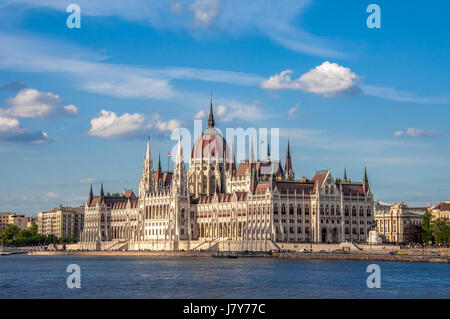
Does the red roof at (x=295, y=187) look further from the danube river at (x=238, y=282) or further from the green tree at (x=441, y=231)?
the danube river at (x=238, y=282)

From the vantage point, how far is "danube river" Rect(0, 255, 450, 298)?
83769 mm

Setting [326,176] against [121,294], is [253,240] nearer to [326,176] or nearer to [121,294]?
[326,176]

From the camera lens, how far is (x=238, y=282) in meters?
97.7

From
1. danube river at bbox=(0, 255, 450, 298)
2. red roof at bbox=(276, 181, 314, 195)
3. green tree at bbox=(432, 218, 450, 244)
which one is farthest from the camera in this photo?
red roof at bbox=(276, 181, 314, 195)

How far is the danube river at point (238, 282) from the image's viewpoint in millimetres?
83769

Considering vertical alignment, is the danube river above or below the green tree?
below

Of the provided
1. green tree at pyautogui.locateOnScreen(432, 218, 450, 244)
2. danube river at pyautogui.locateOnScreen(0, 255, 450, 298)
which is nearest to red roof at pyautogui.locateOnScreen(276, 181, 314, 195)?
green tree at pyautogui.locateOnScreen(432, 218, 450, 244)

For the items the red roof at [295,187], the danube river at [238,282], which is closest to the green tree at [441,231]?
the red roof at [295,187]

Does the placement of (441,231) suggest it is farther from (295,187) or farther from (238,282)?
(238,282)

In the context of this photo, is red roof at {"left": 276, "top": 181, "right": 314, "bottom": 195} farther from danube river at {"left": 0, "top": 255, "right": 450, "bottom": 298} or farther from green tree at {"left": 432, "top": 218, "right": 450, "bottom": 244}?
danube river at {"left": 0, "top": 255, "right": 450, "bottom": 298}

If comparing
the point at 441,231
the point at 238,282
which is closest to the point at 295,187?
the point at 441,231
